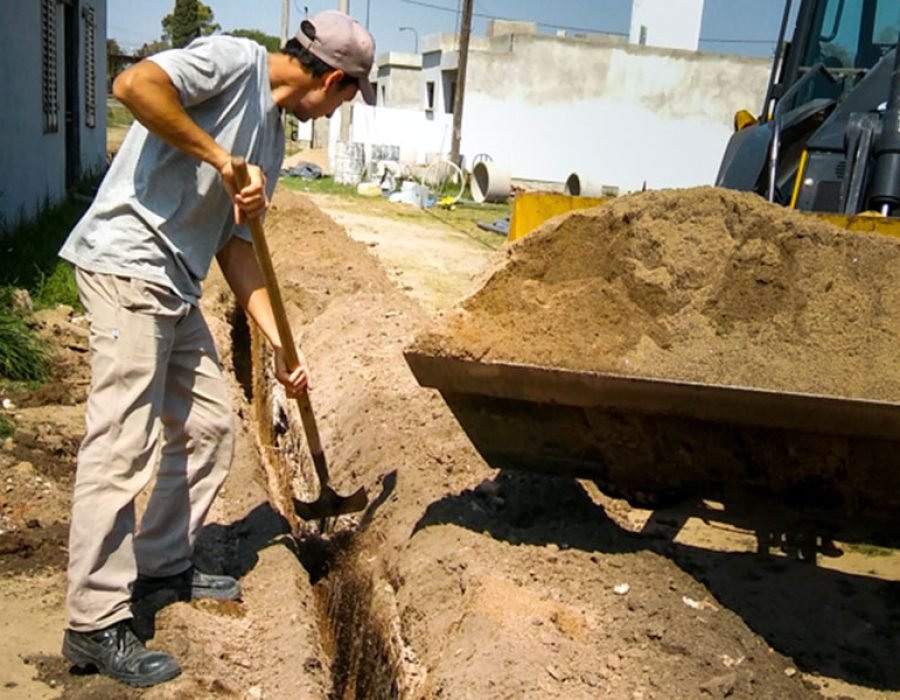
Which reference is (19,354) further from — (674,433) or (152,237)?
(674,433)

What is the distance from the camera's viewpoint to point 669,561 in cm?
380

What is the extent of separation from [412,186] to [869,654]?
1835cm

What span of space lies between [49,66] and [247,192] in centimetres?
1019

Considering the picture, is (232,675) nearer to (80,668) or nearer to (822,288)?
(80,668)

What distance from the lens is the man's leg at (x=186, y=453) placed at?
3688 millimetres

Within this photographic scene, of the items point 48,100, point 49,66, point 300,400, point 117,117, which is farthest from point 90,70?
point 117,117

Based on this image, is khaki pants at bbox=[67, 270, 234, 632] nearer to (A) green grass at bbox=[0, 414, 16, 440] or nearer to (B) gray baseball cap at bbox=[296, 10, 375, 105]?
(B) gray baseball cap at bbox=[296, 10, 375, 105]

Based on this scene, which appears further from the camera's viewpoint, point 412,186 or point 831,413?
point 412,186

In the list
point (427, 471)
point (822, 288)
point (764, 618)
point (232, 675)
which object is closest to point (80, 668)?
point (232, 675)

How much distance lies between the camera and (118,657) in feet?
10.9

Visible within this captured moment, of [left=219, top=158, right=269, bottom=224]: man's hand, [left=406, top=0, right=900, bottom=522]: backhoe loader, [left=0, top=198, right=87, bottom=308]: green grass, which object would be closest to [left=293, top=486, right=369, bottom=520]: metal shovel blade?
[left=406, top=0, right=900, bottom=522]: backhoe loader

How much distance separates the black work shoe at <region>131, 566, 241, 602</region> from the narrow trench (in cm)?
48

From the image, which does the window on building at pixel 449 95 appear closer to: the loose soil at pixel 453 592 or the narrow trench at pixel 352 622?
the loose soil at pixel 453 592

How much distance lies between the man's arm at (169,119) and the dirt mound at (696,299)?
2.63ft
